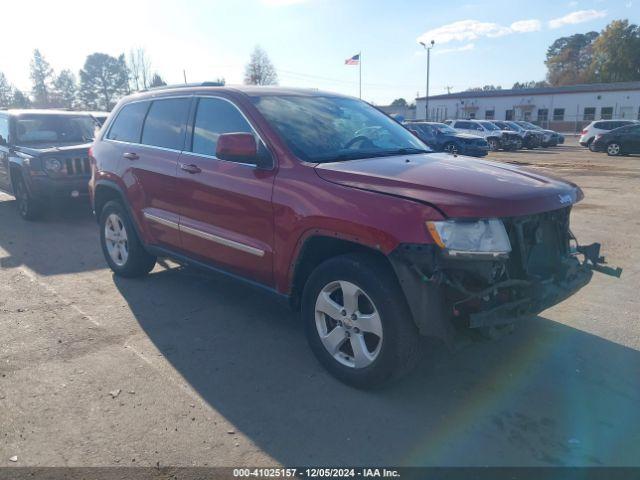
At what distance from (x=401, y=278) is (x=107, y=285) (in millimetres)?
3716

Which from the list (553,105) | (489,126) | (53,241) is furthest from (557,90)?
(53,241)

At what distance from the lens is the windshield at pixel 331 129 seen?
386 cm

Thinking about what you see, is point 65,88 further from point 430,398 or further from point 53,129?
point 430,398

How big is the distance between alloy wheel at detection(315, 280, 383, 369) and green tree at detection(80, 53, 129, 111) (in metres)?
79.5

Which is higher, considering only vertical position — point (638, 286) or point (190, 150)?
point (190, 150)

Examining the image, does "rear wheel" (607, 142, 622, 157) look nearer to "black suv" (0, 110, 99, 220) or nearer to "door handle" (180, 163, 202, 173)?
"black suv" (0, 110, 99, 220)

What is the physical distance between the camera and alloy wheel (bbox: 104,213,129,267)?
18.2 feet

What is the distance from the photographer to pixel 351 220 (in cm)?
318

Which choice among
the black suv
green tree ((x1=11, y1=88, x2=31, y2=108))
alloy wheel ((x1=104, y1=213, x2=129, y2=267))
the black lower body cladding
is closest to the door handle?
alloy wheel ((x1=104, y1=213, x2=129, y2=267))

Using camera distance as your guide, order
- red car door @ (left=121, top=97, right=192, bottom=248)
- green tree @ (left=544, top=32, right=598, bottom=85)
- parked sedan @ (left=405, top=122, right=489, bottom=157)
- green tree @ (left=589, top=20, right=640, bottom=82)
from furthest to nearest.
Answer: green tree @ (left=544, top=32, right=598, bottom=85)
green tree @ (left=589, top=20, right=640, bottom=82)
parked sedan @ (left=405, top=122, right=489, bottom=157)
red car door @ (left=121, top=97, right=192, bottom=248)

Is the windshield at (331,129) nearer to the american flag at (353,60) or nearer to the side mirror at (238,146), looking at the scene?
the side mirror at (238,146)

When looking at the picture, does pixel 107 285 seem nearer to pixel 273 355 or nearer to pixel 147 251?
pixel 147 251

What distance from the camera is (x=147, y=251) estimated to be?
5.24 m

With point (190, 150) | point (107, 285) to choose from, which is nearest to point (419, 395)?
point (190, 150)
